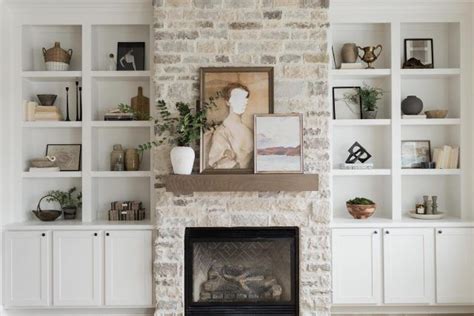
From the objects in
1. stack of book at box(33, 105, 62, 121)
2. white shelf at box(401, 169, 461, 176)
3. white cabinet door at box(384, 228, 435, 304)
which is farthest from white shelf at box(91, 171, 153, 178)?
white shelf at box(401, 169, 461, 176)

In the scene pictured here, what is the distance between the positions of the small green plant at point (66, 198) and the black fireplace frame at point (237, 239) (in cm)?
123

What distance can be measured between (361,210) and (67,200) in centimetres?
282

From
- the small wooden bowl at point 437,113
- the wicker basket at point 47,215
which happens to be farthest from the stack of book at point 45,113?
the small wooden bowl at point 437,113

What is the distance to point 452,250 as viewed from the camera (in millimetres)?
4172

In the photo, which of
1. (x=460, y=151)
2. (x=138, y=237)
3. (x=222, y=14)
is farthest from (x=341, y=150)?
(x=138, y=237)

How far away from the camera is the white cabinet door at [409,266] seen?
417 centimetres

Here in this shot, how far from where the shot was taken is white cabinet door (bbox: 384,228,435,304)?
4172mm

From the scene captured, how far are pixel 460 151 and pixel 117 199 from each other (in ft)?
11.0

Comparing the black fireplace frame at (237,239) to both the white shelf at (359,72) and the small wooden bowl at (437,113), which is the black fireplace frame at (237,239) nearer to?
the white shelf at (359,72)

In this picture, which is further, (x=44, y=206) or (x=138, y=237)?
(x=44, y=206)

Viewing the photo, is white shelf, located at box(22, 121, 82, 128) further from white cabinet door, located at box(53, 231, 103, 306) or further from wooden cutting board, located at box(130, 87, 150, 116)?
white cabinet door, located at box(53, 231, 103, 306)

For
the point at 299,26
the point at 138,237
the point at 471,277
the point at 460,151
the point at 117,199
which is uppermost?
the point at 299,26

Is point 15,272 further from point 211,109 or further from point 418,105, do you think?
point 418,105

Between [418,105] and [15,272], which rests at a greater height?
[418,105]
